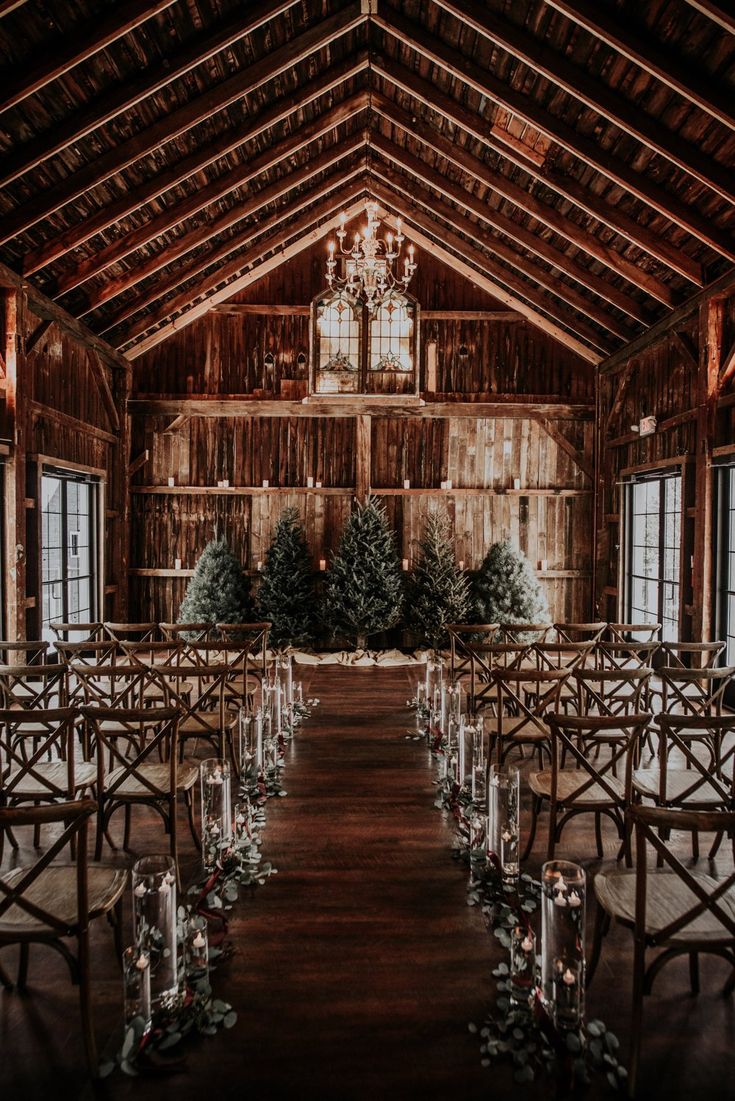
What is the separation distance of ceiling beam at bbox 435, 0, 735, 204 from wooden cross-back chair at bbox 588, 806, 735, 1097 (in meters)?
5.86

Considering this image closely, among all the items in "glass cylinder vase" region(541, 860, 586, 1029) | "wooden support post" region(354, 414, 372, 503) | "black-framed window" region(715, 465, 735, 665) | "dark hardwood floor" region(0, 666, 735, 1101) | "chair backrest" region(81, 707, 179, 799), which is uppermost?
"wooden support post" region(354, 414, 372, 503)

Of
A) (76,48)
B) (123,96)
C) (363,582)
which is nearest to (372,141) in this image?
(123,96)

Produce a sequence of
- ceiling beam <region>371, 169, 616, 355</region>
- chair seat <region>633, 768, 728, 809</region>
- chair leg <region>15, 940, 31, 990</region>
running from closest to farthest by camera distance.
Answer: chair leg <region>15, 940, 31, 990</region> → chair seat <region>633, 768, 728, 809</region> → ceiling beam <region>371, 169, 616, 355</region>

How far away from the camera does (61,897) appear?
98.3 inches

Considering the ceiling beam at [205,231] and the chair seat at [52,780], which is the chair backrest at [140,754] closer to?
the chair seat at [52,780]

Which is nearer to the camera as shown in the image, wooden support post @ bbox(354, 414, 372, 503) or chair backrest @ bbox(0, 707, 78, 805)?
chair backrest @ bbox(0, 707, 78, 805)

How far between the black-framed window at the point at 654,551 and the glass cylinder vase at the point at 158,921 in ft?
23.8

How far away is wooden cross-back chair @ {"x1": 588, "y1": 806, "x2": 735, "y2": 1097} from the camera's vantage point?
6.88 ft

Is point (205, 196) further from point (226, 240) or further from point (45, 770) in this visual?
point (45, 770)

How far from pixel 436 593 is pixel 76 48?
Answer: 7545 millimetres

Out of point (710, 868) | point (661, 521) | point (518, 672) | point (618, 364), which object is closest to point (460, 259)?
point (618, 364)

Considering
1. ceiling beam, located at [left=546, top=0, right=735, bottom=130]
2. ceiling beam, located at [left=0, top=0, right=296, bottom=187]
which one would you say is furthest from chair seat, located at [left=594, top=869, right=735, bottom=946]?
ceiling beam, located at [left=0, top=0, right=296, bottom=187]

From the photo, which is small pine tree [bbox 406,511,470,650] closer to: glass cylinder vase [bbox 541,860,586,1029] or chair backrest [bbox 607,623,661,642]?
chair backrest [bbox 607,623,661,642]

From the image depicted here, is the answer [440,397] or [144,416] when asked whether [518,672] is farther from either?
[144,416]
